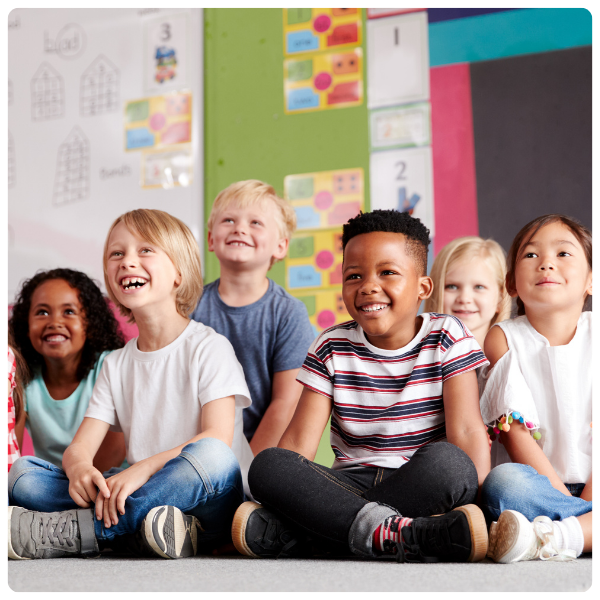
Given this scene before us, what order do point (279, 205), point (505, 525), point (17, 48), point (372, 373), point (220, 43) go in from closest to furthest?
point (505, 525)
point (372, 373)
point (279, 205)
point (220, 43)
point (17, 48)

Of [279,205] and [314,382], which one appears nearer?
[314,382]

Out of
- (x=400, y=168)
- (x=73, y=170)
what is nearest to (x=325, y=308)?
(x=400, y=168)

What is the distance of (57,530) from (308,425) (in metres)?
0.40

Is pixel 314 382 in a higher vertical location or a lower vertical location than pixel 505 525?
higher

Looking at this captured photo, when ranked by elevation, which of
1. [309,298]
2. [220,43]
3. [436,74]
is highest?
[220,43]

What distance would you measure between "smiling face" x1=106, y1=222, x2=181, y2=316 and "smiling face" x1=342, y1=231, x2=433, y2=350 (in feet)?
1.19

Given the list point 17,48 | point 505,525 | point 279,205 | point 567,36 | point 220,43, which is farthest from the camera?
point 17,48

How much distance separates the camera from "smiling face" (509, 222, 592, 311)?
1.14 meters

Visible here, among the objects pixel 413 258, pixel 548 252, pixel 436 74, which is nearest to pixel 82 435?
pixel 413 258

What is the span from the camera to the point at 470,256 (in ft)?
4.88

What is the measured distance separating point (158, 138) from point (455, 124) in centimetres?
95

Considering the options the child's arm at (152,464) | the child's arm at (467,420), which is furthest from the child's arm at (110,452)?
the child's arm at (467,420)

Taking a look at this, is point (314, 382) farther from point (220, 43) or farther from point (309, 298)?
point (220, 43)

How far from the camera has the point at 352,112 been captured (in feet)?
6.41
